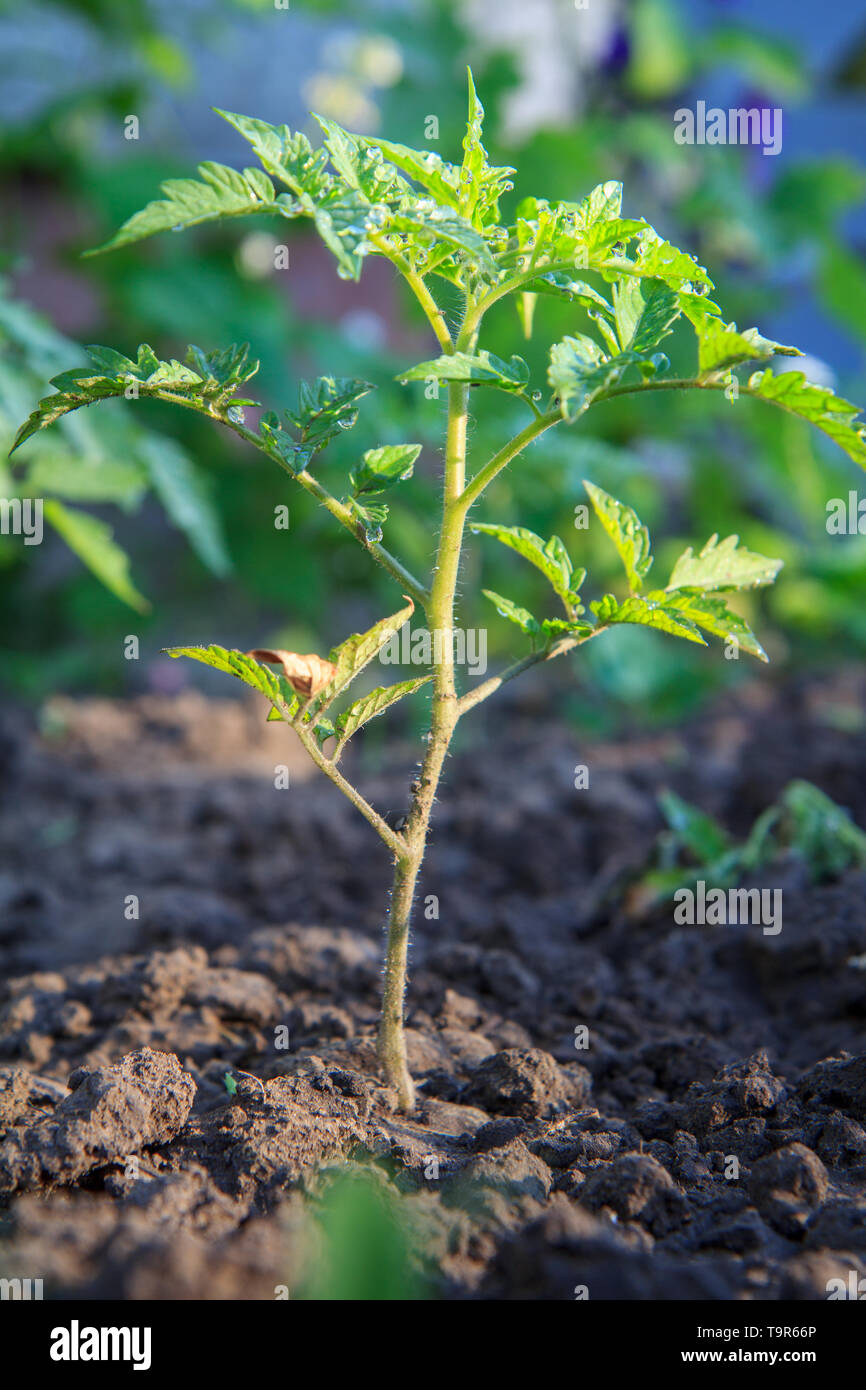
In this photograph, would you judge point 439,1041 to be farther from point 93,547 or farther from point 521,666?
point 93,547

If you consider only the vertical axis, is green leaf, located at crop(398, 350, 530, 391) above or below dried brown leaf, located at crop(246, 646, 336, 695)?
above

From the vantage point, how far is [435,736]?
3.70 feet

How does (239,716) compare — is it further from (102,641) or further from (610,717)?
(610,717)

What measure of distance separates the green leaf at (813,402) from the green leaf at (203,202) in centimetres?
45

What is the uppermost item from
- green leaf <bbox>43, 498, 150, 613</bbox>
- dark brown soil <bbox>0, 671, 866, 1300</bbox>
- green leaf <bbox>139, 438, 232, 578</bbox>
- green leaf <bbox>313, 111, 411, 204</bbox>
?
green leaf <bbox>139, 438, 232, 578</bbox>

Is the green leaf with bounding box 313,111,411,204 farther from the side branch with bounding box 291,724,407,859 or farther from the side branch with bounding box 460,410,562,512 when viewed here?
the side branch with bounding box 291,724,407,859

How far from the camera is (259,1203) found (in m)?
0.98

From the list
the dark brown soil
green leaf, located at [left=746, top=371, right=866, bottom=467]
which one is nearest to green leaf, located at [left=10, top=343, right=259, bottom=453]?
green leaf, located at [left=746, top=371, right=866, bottom=467]

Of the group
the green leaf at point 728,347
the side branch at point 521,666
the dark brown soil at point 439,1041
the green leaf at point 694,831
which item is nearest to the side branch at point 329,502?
the side branch at point 521,666

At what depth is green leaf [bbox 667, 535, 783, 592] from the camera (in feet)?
3.62

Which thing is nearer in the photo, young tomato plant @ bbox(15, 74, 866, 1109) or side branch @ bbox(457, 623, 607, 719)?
young tomato plant @ bbox(15, 74, 866, 1109)

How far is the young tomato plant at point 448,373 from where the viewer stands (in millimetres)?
923

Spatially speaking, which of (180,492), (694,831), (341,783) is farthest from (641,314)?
(180,492)
